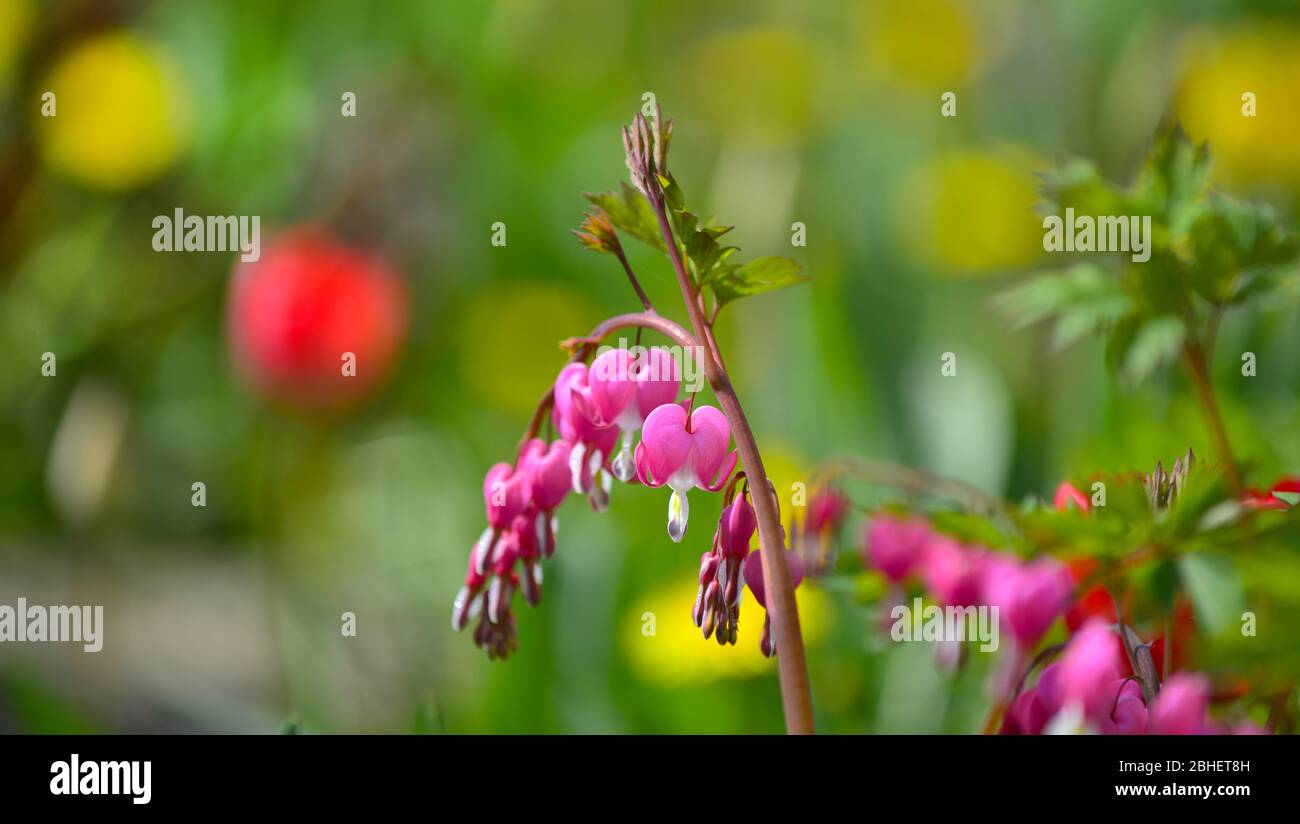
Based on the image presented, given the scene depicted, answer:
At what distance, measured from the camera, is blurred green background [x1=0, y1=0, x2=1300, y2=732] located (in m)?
1.43

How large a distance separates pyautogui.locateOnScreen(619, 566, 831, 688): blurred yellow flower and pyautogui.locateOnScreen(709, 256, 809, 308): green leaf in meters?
0.61

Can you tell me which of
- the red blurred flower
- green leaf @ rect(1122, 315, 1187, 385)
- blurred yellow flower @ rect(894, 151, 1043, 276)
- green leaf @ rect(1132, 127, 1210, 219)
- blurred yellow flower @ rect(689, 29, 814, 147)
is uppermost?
blurred yellow flower @ rect(689, 29, 814, 147)

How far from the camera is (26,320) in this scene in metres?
1.89

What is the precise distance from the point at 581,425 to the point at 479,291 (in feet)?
5.55

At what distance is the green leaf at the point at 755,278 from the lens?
465 millimetres

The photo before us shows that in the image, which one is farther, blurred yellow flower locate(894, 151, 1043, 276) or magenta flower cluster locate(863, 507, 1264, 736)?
blurred yellow flower locate(894, 151, 1043, 276)

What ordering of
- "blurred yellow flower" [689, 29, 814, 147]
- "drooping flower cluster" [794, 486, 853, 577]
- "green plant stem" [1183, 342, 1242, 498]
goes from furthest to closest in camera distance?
1. "blurred yellow flower" [689, 29, 814, 147]
2. "drooping flower cluster" [794, 486, 853, 577]
3. "green plant stem" [1183, 342, 1242, 498]

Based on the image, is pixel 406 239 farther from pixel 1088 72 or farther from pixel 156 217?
pixel 1088 72

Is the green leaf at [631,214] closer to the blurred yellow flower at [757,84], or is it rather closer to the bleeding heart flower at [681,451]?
the bleeding heart flower at [681,451]

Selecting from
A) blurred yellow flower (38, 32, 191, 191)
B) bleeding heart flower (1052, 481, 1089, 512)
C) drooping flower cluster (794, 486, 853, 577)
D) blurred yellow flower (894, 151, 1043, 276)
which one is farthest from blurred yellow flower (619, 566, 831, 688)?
blurred yellow flower (38, 32, 191, 191)

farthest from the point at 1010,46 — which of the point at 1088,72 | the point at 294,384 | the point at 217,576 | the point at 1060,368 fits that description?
the point at 217,576

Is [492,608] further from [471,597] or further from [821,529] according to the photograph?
[821,529]

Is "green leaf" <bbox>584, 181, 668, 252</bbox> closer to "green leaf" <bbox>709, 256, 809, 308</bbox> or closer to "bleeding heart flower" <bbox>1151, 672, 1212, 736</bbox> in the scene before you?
"green leaf" <bbox>709, 256, 809, 308</bbox>

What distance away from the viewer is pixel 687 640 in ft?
3.86
